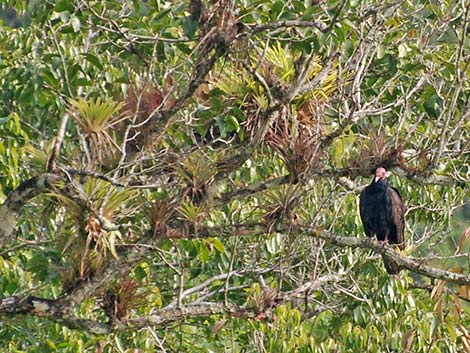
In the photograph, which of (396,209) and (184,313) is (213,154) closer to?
(184,313)

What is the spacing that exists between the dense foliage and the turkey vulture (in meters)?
0.78

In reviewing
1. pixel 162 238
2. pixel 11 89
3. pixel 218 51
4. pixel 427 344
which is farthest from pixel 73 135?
pixel 427 344

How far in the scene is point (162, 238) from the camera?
387cm

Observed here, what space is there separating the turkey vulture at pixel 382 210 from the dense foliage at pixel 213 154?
0.78 metres

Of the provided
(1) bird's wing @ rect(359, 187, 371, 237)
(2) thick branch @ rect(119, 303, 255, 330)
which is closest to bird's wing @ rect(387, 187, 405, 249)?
(1) bird's wing @ rect(359, 187, 371, 237)

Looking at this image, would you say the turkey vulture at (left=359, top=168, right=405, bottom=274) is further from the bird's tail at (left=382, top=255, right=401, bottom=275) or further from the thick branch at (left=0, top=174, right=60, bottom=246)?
the thick branch at (left=0, top=174, right=60, bottom=246)

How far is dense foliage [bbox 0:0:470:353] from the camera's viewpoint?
3652 mm

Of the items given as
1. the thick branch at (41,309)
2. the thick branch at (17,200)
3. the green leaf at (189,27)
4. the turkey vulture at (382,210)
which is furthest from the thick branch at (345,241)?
the turkey vulture at (382,210)

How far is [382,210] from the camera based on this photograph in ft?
18.6

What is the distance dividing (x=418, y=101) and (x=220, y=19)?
4.21 feet

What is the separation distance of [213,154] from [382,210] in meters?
1.91

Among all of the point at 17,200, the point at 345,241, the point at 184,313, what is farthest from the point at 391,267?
the point at 17,200

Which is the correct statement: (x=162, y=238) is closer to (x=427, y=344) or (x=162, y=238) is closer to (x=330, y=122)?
(x=330, y=122)

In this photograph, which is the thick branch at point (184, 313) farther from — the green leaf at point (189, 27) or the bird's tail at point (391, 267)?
the green leaf at point (189, 27)
